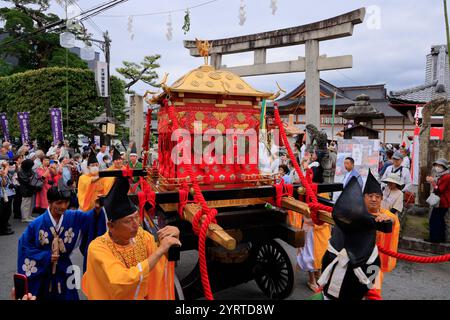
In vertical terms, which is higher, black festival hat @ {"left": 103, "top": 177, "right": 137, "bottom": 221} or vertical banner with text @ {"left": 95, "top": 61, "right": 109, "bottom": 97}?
vertical banner with text @ {"left": 95, "top": 61, "right": 109, "bottom": 97}

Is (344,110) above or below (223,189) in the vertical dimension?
above

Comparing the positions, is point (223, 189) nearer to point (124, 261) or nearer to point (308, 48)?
point (124, 261)

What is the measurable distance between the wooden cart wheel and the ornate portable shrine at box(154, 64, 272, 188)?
3.62 ft

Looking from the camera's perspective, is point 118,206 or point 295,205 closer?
point 118,206

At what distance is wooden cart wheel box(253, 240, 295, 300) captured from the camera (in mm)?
4020

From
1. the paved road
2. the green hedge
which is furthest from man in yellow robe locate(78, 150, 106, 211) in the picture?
the green hedge

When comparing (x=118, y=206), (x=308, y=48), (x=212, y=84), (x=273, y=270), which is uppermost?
(x=308, y=48)

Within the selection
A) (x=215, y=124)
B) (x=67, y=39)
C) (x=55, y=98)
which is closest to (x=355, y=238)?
(x=215, y=124)

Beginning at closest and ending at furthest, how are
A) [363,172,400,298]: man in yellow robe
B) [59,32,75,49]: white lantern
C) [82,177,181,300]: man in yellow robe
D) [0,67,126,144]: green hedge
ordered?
[82,177,181,300]: man in yellow robe
[363,172,400,298]: man in yellow robe
[59,32,75,49]: white lantern
[0,67,126,144]: green hedge

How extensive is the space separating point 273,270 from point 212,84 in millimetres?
2557

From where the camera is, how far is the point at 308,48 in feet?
41.0

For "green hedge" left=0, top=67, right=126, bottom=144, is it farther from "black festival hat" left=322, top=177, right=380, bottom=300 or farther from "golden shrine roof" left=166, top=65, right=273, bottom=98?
"black festival hat" left=322, top=177, right=380, bottom=300

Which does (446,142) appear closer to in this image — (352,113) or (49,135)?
(352,113)

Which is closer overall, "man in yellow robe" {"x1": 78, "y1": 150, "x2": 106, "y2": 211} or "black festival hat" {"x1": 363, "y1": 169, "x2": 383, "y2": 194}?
"black festival hat" {"x1": 363, "y1": 169, "x2": 383, "y2": 194}
